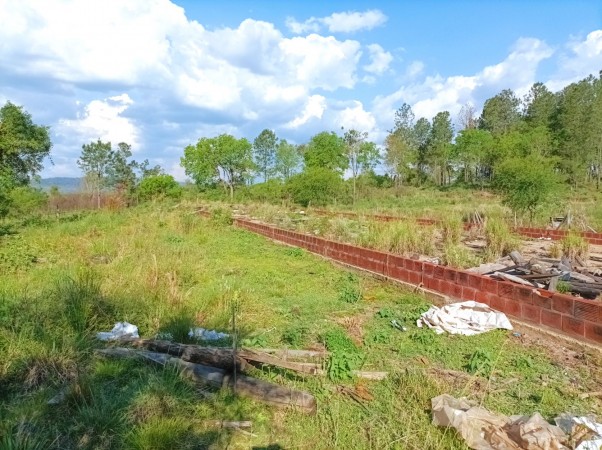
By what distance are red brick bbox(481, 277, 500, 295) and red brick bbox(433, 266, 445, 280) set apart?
0.57 m

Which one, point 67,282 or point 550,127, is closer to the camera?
Result: point 67,282

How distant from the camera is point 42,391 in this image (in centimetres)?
286

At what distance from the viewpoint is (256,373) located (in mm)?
3172

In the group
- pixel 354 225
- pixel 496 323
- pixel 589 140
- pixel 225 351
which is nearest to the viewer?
pixel 225 351

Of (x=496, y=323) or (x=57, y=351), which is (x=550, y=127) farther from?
(x=57, y=351)

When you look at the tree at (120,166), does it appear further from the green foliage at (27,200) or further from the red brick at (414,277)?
the red brick at (414,277)

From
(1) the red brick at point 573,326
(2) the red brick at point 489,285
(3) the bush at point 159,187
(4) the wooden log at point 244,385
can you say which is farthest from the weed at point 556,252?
(3) the bush at point 159,187

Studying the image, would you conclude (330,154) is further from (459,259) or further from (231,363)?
(231,363)

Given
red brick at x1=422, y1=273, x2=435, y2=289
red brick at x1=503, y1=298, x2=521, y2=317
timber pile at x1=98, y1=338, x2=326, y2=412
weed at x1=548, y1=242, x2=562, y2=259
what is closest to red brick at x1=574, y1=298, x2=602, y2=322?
red brick at x1=503, y1=298, x2=521, y2=317

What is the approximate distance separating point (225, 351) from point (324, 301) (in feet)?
7.40

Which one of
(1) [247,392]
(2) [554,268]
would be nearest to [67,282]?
(1) [247,392]

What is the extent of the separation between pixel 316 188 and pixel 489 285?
16636 mm

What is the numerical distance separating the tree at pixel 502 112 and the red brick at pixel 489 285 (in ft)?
140

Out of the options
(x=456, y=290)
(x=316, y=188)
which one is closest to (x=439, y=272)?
(x=456, y=290)
